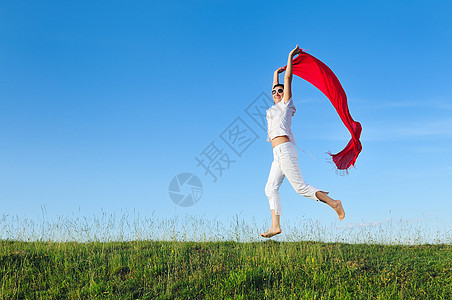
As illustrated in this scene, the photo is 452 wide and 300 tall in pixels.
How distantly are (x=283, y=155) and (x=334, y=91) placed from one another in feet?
7.16

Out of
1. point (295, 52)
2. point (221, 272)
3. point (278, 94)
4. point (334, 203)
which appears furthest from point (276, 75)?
point (221, 272)

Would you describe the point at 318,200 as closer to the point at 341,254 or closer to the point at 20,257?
the point at 341,254

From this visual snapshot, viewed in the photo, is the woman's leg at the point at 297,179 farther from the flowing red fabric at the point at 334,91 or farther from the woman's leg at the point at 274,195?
the flowing red fabric at the point at 334,91

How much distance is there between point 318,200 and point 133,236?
5098mm

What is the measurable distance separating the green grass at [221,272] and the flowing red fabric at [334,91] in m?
2.17

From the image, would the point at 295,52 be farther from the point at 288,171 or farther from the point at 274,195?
the point at 274,195

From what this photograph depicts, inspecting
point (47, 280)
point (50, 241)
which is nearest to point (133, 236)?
point (50, 241)

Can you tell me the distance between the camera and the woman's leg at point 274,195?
8.27 m

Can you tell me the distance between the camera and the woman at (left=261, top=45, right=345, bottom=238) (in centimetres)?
788

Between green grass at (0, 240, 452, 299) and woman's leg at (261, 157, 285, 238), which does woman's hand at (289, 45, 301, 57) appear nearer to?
woman's leg at (261, 157, 285, 238)

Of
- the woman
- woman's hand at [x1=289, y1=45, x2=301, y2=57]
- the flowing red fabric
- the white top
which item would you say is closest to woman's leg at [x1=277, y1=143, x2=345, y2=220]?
the woman

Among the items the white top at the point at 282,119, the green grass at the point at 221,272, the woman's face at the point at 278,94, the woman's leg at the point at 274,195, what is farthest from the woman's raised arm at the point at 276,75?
the green grass at the point at 221,272

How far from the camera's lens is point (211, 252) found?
8391 mm

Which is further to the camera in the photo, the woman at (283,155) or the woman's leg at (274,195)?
the woman's leg at (274,195)
